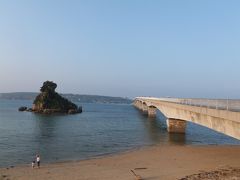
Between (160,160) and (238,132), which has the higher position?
(238,132)

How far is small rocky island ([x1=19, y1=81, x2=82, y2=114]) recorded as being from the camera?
412ft

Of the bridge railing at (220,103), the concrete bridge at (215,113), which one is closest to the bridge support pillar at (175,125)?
the concrete bridge at (215,113)

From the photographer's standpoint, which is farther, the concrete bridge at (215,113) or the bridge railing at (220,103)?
the bridge railing at (220,103)

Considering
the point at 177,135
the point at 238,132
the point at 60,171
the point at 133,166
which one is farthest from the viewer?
the point at 177,135

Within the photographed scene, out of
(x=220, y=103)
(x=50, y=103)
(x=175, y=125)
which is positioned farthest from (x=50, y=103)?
(x=220, y=103)

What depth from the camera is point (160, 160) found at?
3045cm

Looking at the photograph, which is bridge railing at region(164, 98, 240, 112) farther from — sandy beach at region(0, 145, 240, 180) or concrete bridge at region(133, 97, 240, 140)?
sandy beach at region(0, 145, 240, 180)

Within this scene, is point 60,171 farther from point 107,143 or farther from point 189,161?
point 107,143

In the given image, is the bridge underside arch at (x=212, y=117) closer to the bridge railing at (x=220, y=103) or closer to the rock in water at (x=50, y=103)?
the bridge railing at (x=220, y=103)

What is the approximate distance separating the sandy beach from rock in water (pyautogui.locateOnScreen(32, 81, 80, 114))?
92.8 metres

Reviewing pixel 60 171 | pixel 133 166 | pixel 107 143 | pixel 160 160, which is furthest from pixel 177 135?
pixel 60 171

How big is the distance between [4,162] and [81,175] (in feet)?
33.6

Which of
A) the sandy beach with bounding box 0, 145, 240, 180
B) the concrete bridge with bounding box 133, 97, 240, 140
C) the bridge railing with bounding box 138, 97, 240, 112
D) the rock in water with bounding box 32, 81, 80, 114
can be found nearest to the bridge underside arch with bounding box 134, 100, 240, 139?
the concrete bridge with bounding box 133, 97, 240, 140

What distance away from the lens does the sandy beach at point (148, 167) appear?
23.4 metres
